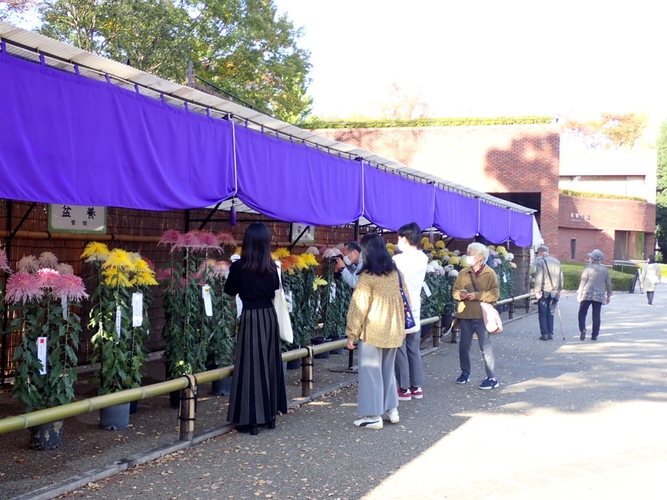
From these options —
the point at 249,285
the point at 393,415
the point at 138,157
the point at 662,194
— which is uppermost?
the point at 662,194

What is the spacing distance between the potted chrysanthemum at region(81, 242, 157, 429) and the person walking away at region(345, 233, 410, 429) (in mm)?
1879

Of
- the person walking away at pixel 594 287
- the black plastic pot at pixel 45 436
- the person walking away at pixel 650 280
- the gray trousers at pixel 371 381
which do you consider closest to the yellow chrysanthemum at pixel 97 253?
the black plastic pot at pixel 45 436

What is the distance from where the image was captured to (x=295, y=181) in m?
7.46

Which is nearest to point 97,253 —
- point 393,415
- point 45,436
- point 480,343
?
point 45,436

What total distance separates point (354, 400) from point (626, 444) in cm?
278

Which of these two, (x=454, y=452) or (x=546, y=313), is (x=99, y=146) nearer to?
(x=454, y=452)

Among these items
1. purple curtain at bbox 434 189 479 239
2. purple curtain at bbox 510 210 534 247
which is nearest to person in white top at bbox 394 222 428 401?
purple curtain at bbox 434 189 479 239

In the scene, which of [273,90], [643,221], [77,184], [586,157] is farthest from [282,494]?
[586,157]

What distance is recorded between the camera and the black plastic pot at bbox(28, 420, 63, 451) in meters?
5.07

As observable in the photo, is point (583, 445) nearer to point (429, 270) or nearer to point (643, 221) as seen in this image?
point (429, 270)

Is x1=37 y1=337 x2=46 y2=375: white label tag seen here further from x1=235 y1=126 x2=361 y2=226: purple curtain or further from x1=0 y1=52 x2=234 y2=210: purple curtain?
x1=235 y1=126 x2=361 y2=226: purple curtain

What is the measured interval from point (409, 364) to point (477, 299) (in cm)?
129

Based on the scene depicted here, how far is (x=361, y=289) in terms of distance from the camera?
239 inches

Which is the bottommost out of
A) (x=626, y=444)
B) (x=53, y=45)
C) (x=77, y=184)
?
(x=626, y=444)
